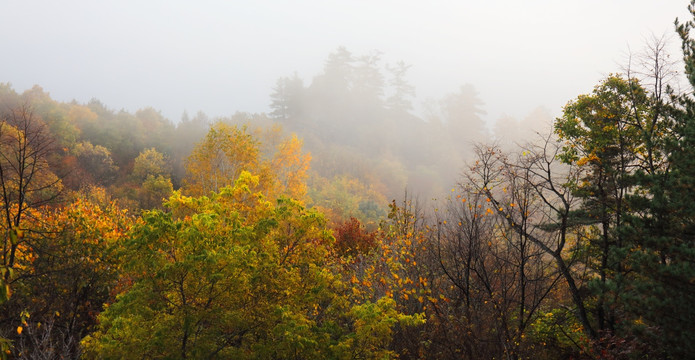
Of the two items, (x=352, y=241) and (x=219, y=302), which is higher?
(x=352, y=241)

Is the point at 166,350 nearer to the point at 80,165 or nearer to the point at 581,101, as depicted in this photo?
the point at 581,101

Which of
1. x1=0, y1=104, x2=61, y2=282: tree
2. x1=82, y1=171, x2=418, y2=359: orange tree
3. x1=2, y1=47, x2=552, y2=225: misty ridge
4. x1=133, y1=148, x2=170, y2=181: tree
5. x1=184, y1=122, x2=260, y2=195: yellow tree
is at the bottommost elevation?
x1=82, y1=171, x2=418, y2=359: orange tree

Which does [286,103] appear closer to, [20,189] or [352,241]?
[352,241]

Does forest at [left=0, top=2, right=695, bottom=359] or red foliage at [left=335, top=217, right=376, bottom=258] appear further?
red foliage at [left=335, top=217, right=376, bottom=258]

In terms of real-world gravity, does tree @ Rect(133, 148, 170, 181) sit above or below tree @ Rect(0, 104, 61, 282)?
above

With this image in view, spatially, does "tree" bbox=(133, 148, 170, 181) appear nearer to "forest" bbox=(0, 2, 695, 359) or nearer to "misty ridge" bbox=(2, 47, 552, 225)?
"misty ridge" bbox=(2, 47, 552, 225)

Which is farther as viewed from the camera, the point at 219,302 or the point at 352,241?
the point at 352,241

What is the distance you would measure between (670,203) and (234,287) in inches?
340

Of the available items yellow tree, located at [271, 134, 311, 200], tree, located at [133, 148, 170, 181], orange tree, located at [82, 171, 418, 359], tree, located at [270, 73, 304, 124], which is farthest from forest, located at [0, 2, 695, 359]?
tree, located at [270, 73, 304, 124]

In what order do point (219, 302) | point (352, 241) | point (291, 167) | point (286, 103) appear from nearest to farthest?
point (219, 302) < point (352, 241) < point (291, 167) < point (286, 103)

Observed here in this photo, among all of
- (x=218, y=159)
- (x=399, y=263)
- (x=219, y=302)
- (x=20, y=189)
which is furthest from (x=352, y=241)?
(x=20, y=189)

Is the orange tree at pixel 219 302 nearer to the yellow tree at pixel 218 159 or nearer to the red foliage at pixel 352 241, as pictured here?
the red foliage at pixel 352 241

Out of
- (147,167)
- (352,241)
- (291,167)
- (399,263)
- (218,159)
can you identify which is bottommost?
(399,263)

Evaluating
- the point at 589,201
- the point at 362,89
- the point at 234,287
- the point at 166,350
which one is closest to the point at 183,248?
the point at 234,287
